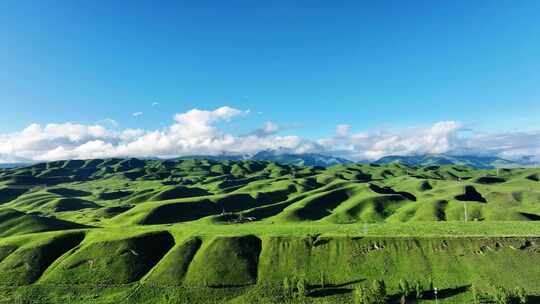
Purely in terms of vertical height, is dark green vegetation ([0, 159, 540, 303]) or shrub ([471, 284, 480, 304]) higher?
dark green vegetation ([0, 159, 540, 303])

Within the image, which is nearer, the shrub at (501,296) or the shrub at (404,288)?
the shrub at (501,296)

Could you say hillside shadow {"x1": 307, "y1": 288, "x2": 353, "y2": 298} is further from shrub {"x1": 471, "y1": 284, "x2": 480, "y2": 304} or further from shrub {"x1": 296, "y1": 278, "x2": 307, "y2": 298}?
shrub {"x1": 471, "y1": 284, "x2": 480, "y2": 304}

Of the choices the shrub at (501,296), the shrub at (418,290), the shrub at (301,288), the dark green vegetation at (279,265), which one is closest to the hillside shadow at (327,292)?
the dark green vegetation at (279,265)

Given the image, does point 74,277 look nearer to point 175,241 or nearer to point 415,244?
point 175,241

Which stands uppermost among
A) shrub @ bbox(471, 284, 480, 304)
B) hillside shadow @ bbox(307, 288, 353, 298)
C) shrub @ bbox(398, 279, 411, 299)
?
shrub @ bbox(398, 279, 411, 299)

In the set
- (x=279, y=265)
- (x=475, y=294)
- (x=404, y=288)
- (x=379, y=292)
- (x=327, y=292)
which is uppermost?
(x=279, y=265)

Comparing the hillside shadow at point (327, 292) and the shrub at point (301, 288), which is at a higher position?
the shrub at point (301, 288)

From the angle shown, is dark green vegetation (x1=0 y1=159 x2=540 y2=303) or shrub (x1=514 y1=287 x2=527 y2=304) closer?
shrub (x1=514 y1=287 x2=527 y2=304)

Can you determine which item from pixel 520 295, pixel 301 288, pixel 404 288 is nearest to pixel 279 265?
pixel 301 288

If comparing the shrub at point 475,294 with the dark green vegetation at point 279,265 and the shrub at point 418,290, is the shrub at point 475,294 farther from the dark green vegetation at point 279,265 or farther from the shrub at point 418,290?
the shrub at point 418,290

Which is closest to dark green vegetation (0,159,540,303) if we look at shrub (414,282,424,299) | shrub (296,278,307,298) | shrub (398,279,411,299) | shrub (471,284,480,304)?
shrub (296,278,307,298)

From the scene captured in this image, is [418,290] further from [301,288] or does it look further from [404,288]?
[301,288]
